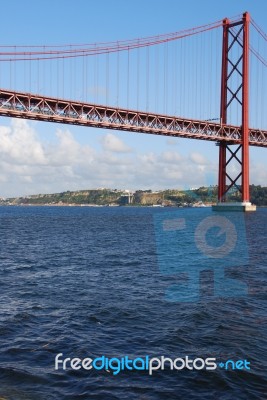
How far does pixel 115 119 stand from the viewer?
62.2 meters

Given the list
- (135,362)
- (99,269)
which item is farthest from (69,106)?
(135,362)

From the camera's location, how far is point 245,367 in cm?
855

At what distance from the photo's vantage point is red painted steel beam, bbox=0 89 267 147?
5191cm

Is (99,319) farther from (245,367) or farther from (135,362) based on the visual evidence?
(245,367)

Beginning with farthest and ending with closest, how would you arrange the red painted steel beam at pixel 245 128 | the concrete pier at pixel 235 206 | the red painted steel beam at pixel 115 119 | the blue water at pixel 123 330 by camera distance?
the concrete pier at pixel 235 206 < the red painted steel beam at pixel 245 128 < the red painted steel beam at pixel 115 119 < the blue water at pixel 123 330

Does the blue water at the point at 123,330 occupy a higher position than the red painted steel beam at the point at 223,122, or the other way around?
the red painted steel beam at the point at 223,122

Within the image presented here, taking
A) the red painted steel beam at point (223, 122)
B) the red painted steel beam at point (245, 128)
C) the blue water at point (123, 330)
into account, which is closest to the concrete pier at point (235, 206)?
the red painted steel beam at point (245, 128)

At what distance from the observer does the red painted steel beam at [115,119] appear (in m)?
51.9

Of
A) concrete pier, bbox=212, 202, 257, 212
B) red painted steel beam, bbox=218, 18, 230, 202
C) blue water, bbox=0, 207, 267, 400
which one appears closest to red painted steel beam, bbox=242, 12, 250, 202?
concrete pier, bbox=212, 202, 257, 212

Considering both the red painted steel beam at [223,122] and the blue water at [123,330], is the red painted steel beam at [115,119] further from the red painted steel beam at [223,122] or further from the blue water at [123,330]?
the blue water at [123,330]

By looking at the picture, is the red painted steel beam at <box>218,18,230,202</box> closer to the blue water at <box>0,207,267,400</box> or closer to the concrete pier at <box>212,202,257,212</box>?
the concrete pier at <box>212,202,257,212</box>

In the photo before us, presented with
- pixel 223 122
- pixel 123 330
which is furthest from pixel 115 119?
pixel 123 330

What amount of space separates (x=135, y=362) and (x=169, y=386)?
1.11 metres

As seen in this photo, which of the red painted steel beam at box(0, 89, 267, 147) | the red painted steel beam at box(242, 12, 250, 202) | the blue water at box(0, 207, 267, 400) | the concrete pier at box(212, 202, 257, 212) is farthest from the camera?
the concrete pier at box(212, 202, 257, 212)
